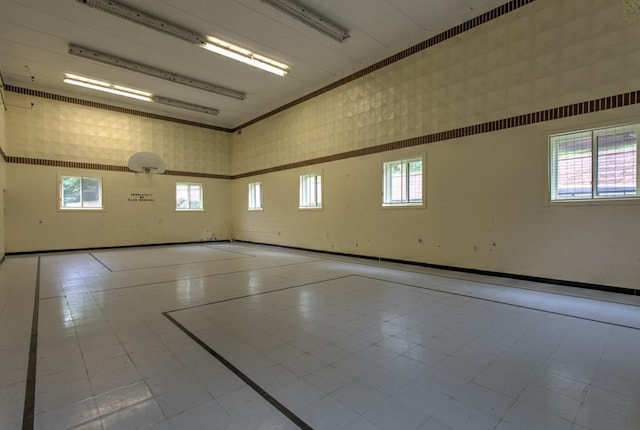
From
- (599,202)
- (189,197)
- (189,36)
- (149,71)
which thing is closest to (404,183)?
(599,202)

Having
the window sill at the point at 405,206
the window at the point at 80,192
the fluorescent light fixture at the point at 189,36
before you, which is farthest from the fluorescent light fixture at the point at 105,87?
the window sill at the point at 405,206

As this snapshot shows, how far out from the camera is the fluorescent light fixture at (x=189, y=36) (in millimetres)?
5715

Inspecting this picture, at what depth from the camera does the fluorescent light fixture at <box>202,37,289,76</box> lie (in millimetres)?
7137

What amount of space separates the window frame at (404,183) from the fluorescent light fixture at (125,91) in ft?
24.2

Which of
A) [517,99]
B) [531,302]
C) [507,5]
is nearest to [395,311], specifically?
[531,302]

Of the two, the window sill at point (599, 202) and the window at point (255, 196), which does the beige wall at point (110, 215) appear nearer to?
the window at point (255, 196)

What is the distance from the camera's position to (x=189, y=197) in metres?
12.8

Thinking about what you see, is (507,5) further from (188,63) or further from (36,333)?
(36,333)

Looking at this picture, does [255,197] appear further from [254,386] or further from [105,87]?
[254,386]

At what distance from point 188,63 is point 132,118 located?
4542 mm

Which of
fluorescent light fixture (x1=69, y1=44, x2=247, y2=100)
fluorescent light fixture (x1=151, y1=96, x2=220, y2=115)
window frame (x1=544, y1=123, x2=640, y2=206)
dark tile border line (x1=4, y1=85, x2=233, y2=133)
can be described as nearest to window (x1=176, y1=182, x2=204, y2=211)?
dark tile border line (x1=4, y1=85, x2=233, y2=133)

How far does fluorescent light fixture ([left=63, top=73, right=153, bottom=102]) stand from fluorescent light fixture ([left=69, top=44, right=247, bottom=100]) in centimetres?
177

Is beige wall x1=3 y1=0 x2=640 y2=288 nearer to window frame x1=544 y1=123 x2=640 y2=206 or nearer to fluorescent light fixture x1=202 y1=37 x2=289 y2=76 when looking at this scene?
window frame x1=544 y1=123 x2=640 y2=206

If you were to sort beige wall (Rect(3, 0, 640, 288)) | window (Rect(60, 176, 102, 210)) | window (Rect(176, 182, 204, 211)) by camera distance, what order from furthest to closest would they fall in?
1. window (Rect(176, 182, 204, 211))
2. window (Rect(60, 176, 102, 210))
3. beige wall (Rect(3, 0, 640, 288))
